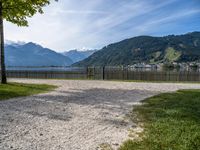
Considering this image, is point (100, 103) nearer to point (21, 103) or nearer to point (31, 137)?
point (21, 103)

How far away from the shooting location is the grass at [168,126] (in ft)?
26.8

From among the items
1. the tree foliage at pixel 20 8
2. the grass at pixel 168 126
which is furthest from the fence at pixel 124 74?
the grass at pixel 168 126

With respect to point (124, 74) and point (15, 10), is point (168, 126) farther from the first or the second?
point (124, 74)

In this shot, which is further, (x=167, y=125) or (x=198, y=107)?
(x=198, y=107)

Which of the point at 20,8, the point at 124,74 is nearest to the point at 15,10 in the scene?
the point at 20,8

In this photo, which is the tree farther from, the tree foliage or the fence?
the fence

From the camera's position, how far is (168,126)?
10281 mm

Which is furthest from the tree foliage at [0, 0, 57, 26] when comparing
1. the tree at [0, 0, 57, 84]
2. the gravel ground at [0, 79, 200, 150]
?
the gravel ground at [0, 79, 200, 150]

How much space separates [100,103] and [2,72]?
12.2 meters

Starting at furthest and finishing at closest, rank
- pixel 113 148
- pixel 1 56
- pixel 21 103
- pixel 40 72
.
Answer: pixel 40 72 → pixel 1 56 → pixel 21 103 → pixel 113 148

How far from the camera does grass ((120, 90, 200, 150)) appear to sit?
8.18 meters

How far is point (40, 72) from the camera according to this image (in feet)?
133

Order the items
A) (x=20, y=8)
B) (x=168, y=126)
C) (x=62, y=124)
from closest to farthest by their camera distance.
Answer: (x=168, y=126)
(x=62, y=124)
(x=20, y=8)

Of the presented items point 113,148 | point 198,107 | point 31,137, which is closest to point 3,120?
point 31,137
